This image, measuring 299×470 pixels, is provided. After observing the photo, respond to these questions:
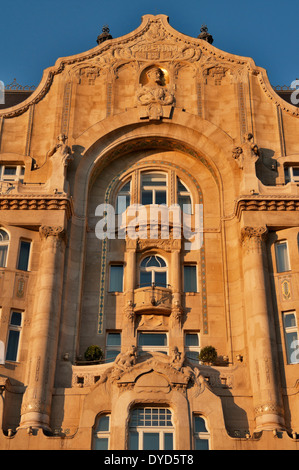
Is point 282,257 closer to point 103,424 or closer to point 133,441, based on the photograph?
point 133,441

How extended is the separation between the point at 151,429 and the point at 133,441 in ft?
3.08

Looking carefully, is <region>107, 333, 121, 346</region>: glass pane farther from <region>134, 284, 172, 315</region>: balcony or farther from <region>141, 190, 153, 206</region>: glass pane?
<region>141, 190, 153, 206</region>: glass pane

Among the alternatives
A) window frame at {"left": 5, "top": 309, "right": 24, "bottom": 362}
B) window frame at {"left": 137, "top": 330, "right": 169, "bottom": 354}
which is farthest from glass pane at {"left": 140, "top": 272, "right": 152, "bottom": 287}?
window frame at {"left": 5, "top": 309, "right": 24, "bottom": 362}

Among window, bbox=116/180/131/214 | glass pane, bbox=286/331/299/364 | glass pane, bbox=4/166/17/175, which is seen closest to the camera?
glass pane, bbox=286/331/299/364

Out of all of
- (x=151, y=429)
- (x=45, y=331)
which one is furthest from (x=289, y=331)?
(x=45, y=331)

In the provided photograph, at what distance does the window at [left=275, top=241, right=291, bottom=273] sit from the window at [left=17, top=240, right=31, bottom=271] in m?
12.6

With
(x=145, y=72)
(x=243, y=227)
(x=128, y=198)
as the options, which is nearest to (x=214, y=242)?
(x=243, y=227)

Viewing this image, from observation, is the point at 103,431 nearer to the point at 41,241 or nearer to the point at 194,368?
the point at 194,368

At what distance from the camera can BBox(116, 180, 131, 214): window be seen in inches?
1695

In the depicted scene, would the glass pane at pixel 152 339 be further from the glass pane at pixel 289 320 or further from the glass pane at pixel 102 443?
the glass pane at pixel 102 443

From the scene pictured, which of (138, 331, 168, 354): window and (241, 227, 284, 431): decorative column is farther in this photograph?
(138, 331, 168, 354): window

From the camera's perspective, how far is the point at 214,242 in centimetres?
4184

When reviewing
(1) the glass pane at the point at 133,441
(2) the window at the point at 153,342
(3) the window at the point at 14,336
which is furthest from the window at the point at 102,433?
(3) the window at the point at 14,336

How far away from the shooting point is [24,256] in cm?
3969
